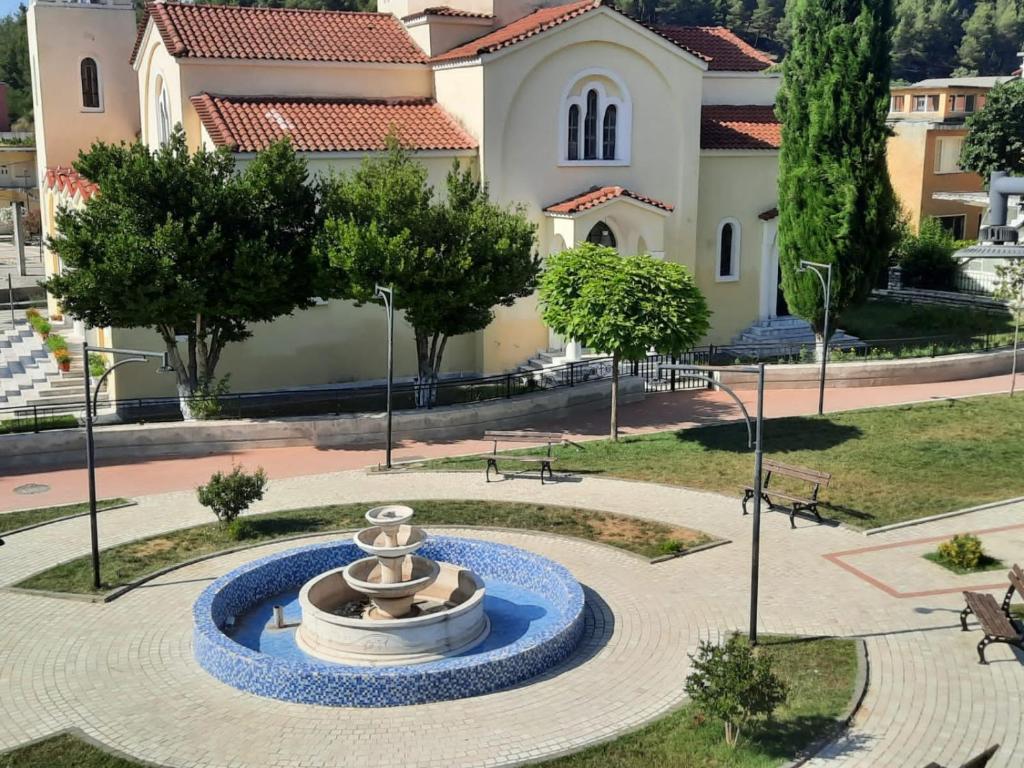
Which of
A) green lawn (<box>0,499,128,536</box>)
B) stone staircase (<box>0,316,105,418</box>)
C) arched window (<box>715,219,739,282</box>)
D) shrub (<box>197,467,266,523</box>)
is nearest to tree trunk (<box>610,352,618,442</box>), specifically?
shrub (<box>197,467,266,523</box>)

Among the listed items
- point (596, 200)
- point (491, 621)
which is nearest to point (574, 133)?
point (596, 200)

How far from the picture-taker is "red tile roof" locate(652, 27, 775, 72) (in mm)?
40000

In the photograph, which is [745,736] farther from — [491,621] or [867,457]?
[867,457]

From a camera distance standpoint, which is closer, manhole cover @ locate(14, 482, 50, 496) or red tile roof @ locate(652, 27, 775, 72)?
manhole cover @ locate(14, 482, 50, 496)

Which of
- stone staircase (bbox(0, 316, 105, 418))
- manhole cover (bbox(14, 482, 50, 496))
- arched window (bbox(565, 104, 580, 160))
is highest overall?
arched window (bbox(565, 104, 580, 160))

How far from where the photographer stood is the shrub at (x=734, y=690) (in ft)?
43.0

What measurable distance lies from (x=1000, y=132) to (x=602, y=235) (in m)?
24.6

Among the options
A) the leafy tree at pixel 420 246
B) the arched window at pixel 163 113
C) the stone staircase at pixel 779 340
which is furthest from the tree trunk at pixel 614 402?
the arched window at pixel 163 113

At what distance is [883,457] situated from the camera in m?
25.6

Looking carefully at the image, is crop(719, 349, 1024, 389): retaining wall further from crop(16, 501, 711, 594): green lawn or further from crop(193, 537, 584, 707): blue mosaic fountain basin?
crop(193, 537, 584, 707): blue mosaic fountain basin

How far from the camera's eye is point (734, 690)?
13094mm

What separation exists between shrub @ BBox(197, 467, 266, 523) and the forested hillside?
311ft

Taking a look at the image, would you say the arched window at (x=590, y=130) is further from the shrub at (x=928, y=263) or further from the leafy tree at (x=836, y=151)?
the shrub at (x=928, y=263)

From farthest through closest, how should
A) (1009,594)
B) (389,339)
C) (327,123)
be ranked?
(327,123) → (389,339) → (1009,594)
